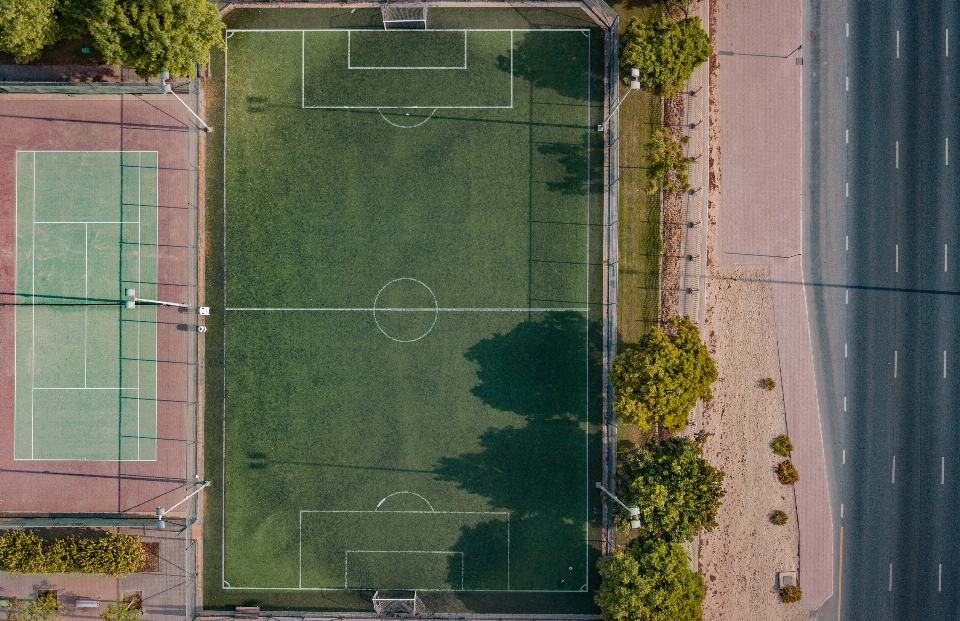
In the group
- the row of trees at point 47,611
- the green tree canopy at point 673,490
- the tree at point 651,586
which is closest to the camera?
the tree at point 651,586

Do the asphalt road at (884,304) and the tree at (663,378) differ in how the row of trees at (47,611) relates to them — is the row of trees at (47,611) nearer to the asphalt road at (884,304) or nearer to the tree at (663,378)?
the tree at (663,378)

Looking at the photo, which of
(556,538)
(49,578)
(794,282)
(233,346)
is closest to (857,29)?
(794,282)

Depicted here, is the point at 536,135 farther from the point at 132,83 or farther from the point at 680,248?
the point at 132,83

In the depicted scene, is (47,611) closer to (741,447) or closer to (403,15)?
(403,15)

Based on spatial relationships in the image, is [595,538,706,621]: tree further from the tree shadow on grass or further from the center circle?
the center circle

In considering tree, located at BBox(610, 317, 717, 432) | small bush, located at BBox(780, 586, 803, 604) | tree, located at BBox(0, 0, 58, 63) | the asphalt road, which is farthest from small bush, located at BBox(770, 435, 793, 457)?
tree, located at BBox(0, 0, 58, 63)

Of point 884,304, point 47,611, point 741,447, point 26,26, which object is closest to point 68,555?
point 47,611

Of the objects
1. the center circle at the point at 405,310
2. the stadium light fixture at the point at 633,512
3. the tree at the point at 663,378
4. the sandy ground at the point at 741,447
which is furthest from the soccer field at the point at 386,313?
the sandy ground at the point at 741,447
